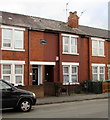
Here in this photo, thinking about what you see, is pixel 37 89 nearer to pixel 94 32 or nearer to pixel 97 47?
pixel 97 47

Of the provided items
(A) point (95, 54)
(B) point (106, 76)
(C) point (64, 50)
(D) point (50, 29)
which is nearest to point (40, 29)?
(D) point (50, 29)

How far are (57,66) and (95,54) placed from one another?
5907 millimetres

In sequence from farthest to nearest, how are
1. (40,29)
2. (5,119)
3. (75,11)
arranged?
(75,11), (40,29), (5,119)

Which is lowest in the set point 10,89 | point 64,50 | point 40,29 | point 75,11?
point 10,89

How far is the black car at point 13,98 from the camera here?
12.5 metres

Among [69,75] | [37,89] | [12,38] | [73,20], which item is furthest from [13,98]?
[73,20]

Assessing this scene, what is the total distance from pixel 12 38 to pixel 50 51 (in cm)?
428

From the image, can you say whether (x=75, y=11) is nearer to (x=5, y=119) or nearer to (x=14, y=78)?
(x=14, y=78)

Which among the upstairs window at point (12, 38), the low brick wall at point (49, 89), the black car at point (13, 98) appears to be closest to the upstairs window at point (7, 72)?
the upstairs window at point (12, 38)

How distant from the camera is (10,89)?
12.9 meters

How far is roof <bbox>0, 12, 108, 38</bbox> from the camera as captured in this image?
2209 cm

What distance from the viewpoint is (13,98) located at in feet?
42.0

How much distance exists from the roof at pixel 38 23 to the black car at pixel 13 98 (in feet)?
29.9

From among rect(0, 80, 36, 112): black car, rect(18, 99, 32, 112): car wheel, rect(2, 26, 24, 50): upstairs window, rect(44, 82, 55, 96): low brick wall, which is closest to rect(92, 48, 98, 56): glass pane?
rect(44, 82, 55, 96): low brick wall
